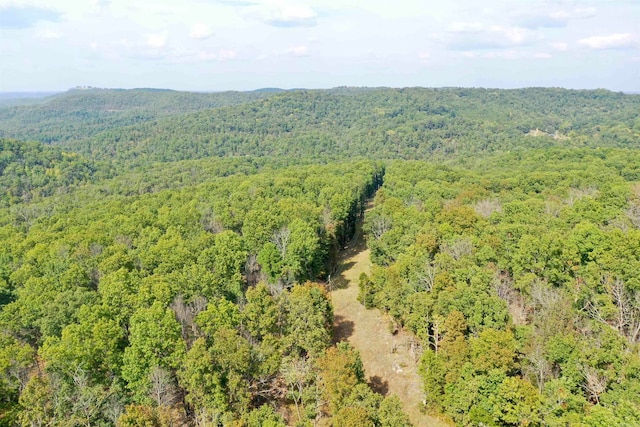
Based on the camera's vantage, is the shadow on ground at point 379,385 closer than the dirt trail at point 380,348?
No

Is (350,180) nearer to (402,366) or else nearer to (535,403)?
(402,366)

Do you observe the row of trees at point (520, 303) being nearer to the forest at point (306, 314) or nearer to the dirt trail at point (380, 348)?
the forest at point (306, 314)

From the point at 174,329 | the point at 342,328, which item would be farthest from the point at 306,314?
the point at 342,328

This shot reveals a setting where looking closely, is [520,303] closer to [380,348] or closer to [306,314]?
[380,348]

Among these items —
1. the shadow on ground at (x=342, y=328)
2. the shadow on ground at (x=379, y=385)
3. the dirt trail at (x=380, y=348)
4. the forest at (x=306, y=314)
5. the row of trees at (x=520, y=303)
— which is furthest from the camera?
the shadow on ground at (x=342, y=328)

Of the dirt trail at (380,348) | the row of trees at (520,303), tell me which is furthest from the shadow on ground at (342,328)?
the row of trees at (520,303)
